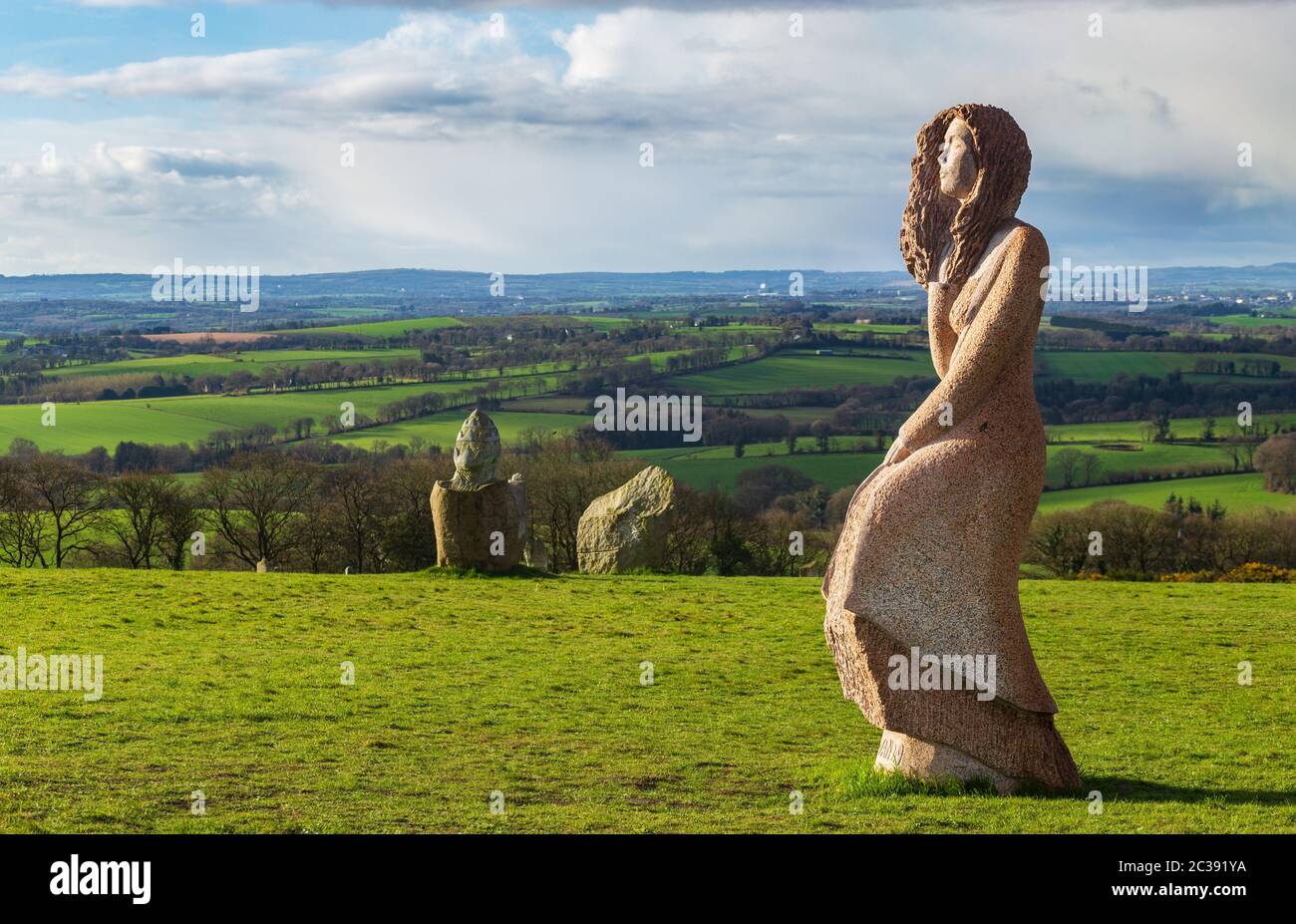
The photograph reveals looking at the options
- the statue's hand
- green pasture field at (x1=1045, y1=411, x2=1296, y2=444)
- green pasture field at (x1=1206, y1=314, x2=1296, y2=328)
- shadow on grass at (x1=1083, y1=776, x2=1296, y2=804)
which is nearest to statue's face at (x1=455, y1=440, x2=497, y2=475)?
the statue's hand

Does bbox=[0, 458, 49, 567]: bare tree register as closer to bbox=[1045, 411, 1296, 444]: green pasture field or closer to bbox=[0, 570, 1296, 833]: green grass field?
bbox=[0, 570, 1296, 833]: green grass field

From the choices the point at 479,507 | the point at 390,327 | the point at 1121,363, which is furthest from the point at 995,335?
the point at 390,327

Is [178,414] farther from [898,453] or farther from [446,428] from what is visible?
[898,453]

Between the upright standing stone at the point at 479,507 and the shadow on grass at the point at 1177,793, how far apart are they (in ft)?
60.8

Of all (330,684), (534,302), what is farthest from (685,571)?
(534,302)

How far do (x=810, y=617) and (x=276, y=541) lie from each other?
28.0 m

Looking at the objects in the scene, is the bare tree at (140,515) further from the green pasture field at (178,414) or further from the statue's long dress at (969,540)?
the statue's long dress at (969,540)

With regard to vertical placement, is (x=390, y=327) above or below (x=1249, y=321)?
above

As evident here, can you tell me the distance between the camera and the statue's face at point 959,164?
38.9 ft

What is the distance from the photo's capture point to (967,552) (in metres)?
11.1

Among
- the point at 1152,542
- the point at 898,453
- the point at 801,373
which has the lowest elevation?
the point at 1152,542

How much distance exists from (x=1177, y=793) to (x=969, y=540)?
3.18m

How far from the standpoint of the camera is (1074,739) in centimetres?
1467

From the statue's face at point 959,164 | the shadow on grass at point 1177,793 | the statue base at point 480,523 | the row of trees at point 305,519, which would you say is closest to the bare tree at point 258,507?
the row of trees at point 305,519
